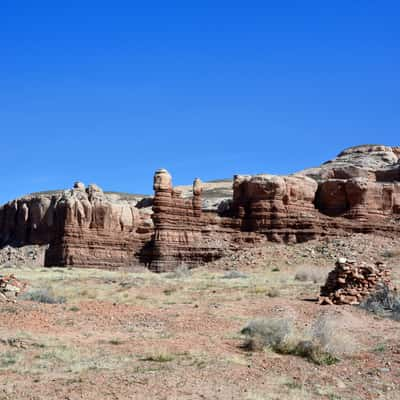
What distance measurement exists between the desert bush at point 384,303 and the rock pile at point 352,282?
1.39ft

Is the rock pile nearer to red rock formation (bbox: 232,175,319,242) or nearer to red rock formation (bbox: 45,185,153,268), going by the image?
red rock formation (bbox: 45,185,153,268)

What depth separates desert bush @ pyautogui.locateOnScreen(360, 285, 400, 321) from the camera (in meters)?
16.5

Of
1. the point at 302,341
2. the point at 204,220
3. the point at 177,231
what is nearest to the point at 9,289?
the point at 302,341

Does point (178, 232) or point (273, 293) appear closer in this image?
point (273, 293)

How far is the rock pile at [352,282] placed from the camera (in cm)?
1869

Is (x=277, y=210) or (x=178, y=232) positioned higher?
(x=277, y=210)

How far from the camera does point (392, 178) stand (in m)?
53.8

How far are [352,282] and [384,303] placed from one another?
1.91 m

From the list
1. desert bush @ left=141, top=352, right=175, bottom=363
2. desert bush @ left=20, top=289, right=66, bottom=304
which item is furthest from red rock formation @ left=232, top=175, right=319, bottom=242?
desert bush @ left=141, top=352, right=175, bottom=363

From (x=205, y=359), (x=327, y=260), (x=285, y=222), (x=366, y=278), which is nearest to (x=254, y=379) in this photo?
(x=205, y=359)

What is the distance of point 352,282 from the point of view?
19.3 m

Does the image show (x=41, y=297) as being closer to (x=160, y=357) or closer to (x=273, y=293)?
(x=273, y=293)

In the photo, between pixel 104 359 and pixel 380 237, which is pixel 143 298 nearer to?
pixel 104 359

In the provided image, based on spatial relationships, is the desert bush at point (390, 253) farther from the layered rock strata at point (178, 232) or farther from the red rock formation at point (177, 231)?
the red rock formation at point (177, 231)
